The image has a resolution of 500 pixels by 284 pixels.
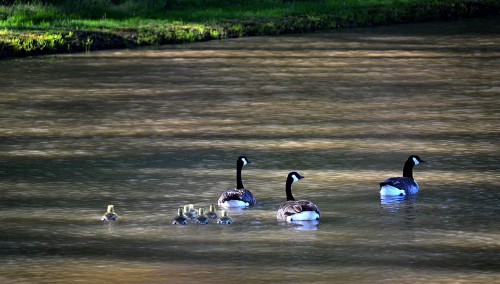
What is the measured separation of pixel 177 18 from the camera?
1674 inches

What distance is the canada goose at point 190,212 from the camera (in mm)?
14281

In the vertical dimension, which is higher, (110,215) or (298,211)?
(298,211)

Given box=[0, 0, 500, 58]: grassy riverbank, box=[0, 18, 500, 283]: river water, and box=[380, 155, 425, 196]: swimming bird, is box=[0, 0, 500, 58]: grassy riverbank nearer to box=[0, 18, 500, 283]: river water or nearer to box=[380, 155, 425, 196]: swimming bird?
box=[0, 18, 500, 283]: river water

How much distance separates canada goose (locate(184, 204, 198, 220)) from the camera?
14.3 m

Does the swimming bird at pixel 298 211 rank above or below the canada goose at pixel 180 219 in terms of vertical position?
above

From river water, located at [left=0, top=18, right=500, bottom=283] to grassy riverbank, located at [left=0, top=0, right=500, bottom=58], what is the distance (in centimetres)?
202

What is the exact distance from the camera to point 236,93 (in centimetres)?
2616

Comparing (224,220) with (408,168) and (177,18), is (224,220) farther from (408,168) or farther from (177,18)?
(177,18)

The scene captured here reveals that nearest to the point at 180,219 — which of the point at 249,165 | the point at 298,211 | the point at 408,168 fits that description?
the point at 298,211

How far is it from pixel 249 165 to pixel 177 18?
81.9 ft

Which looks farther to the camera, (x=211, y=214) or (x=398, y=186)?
(x=398, y=186)

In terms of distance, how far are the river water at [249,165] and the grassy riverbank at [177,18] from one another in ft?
6.62

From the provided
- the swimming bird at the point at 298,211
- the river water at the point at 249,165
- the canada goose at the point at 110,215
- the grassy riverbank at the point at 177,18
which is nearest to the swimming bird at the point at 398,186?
the river water at the point at 249,165

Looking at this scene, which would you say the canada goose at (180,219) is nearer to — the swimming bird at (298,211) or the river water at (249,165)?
the river water at (249,165)
